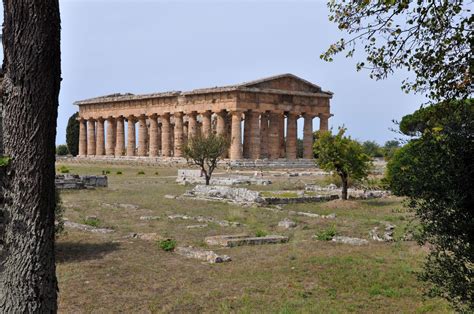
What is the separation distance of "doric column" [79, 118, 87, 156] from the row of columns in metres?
3.59

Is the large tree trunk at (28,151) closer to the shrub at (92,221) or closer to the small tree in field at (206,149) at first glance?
the shrub at (92,221)

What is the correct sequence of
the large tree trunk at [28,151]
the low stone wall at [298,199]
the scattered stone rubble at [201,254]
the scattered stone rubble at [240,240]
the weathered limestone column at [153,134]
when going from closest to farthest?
the large tree trunk at [28,151]
the scattered stone rubble at [201,254]
the scattered stone rubble at [240,240]
the low stone wall at [298,199]
the weathered limestone column at [153,134]

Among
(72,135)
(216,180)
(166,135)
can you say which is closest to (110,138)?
(166,135)

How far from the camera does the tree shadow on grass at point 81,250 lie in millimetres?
10008

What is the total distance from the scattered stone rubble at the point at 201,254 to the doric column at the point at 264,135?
42.3 metres

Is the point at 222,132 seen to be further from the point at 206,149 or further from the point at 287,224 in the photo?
the point at 287,224

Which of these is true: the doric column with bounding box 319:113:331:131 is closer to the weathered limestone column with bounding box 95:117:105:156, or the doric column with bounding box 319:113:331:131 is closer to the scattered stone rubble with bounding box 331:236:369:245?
the weathered limestone column with bounding box 95:117:105:156

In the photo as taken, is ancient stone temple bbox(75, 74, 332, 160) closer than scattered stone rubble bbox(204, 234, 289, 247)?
No

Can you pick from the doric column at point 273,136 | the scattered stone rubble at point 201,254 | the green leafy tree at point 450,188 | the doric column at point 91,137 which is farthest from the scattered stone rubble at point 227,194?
the doric column at point 91,137

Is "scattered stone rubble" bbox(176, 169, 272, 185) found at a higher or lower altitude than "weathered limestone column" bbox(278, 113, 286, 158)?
lower

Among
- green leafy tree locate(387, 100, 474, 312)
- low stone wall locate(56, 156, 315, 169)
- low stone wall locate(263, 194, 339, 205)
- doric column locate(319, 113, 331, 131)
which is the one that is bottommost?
low stone wall locate(263, 194, 339, 205)

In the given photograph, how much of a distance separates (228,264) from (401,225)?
22.2 feet

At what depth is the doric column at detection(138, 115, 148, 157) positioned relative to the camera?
60669mm

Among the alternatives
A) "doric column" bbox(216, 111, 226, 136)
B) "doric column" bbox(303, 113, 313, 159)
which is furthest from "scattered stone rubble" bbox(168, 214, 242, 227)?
"doric column" bbox(303, 113, 313, 159)
